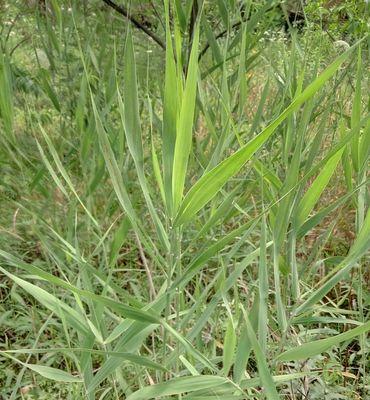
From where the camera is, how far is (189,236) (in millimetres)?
1553

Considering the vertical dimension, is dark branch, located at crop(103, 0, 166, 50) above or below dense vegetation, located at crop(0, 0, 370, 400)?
above

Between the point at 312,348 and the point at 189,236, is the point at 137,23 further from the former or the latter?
the point at 312,348

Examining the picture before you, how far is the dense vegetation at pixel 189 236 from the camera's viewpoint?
740 mm

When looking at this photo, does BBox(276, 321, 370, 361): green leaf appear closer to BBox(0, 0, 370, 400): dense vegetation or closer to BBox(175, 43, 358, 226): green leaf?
BBox(0, 0, 370, 400): dense vegetation

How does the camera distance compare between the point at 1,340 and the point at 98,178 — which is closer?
the point at 98,178

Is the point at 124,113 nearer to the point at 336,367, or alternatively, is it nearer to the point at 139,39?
the point at 336,367

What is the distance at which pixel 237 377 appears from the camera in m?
0.77

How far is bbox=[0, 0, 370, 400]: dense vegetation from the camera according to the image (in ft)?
2.43

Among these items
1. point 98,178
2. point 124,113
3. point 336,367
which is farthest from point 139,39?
point 124,113

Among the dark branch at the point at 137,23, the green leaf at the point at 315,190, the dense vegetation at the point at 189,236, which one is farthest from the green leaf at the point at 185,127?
the dark branch at the point at 137,23

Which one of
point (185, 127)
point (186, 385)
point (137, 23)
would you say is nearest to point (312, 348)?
point (186, 385)

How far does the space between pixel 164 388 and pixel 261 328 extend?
0.13 meters

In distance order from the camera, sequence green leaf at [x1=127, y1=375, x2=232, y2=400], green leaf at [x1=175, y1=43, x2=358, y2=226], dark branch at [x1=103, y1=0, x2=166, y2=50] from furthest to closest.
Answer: dark branch at [x1=103, y1=0, x2=166, y2=50], green leaf at [x1=127, y1=375, x2=232, y2=400], green leaf at [x1=175, y1=43, x2=358, y2=226]

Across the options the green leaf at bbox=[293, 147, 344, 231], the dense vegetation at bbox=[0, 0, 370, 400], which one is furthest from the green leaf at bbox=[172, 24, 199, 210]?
the green leaf at bbox=[293, 147, 344, 231]
